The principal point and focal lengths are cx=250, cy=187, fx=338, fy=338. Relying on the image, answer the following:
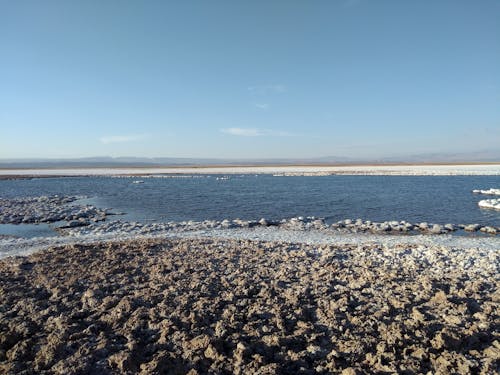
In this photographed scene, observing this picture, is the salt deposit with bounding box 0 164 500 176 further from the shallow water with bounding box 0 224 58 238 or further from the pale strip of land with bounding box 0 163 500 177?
the shallow water with bounding box 0 224 58 238

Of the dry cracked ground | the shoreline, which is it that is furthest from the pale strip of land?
the dry cracked ground

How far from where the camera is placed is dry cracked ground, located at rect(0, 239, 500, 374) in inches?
178

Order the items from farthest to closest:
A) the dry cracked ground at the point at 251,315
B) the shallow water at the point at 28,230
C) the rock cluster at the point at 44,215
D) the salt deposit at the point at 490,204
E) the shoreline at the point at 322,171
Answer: the shoreline at the point at 322,171 → the salt deposit at the point at 490,204 → the rock cluster at the point at 44,215 → the shallow water at the point at 28,230 → the dry cracked ground at the point at 251,315

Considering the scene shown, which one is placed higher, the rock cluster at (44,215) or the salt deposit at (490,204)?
the salt deposit at (490,204)

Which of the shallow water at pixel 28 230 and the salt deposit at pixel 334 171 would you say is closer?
the shallow water at pixel 28 230

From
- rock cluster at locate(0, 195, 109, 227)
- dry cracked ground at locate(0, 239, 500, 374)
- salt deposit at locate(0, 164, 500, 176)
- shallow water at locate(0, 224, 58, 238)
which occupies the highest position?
salt deposit at locate(0, 164, 500, 176)

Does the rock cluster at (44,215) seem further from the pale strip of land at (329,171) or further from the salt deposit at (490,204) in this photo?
the pale strip of land at (329,171)

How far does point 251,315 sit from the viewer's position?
228 inches

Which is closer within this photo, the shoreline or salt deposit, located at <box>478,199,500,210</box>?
salt deposit, located at <box>478,199,500,210</box>

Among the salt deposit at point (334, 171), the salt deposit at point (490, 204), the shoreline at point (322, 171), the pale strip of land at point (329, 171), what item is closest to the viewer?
the salt deposit at point (490, 204)

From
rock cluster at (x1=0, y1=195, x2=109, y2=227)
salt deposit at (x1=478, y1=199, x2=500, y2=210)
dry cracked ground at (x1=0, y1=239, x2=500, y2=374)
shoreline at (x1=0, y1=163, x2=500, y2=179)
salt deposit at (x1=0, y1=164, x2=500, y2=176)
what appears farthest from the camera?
shoreline at (x1=0, y1=163, x2=500, y2=179)

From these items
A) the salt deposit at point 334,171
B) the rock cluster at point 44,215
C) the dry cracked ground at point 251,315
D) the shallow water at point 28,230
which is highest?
the salt deposit at point 334,171

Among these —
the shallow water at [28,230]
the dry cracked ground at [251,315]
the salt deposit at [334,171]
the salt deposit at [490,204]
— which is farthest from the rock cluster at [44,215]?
the salt deposit at [334,171]

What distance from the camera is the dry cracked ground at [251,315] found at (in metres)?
4.52
